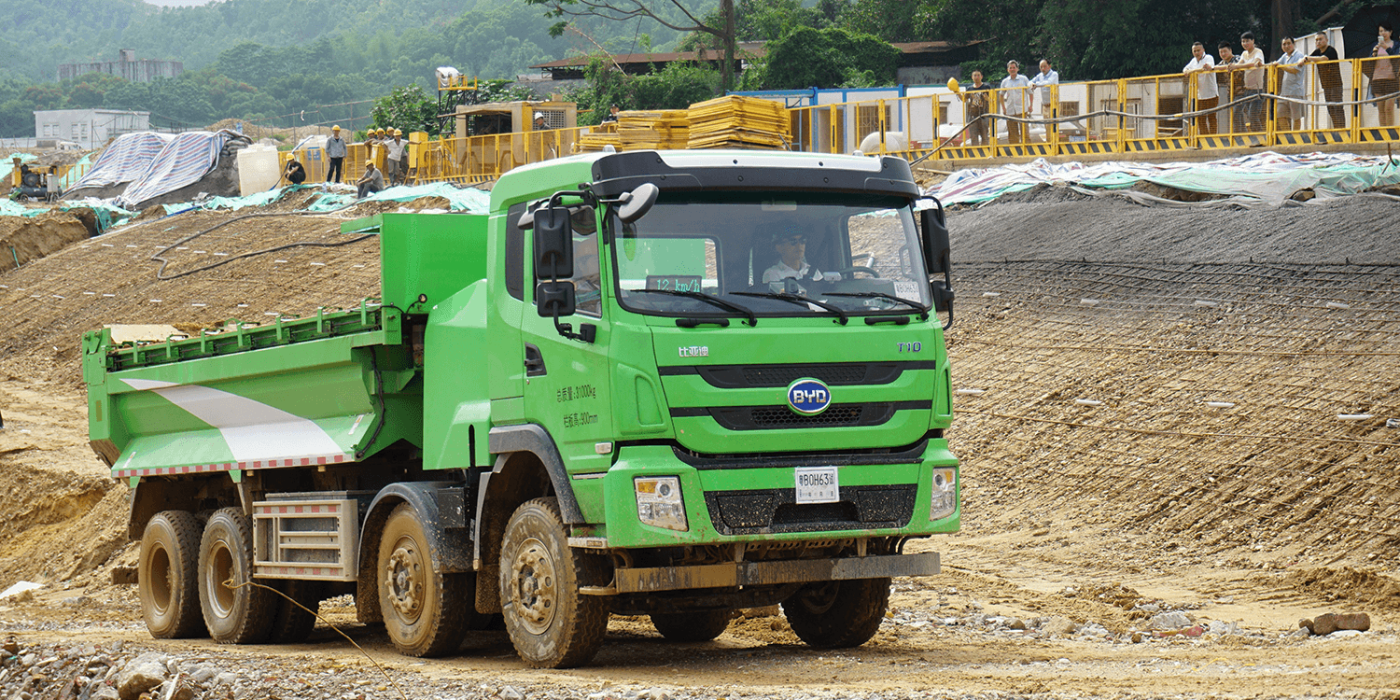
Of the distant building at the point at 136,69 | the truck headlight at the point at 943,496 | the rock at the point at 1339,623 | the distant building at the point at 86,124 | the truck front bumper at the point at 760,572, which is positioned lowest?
the rock at the point at 1339,623

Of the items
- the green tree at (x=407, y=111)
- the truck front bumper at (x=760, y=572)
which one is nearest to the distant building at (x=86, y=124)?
the green tree at (x=407, y=111)

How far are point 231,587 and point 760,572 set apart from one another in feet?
15.9

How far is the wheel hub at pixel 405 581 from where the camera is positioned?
880cm

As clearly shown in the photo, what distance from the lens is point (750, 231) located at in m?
7.67

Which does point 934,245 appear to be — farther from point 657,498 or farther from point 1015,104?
point 1015,104

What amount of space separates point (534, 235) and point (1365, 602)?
21.5 ft

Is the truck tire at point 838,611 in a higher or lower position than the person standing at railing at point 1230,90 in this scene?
lower

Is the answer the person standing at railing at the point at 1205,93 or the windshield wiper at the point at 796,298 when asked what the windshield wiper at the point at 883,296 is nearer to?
the windshield wiper at the point at 796,298

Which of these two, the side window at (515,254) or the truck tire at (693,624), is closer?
the side window at (515,254)

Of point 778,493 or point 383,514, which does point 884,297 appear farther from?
point 383,514

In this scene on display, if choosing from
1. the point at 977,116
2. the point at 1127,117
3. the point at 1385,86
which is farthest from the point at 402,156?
the point at 1385,86

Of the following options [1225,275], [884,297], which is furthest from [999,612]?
[1225,275]

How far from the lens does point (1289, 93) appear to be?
21.0 metres

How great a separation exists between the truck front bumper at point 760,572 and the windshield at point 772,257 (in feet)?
4.31
